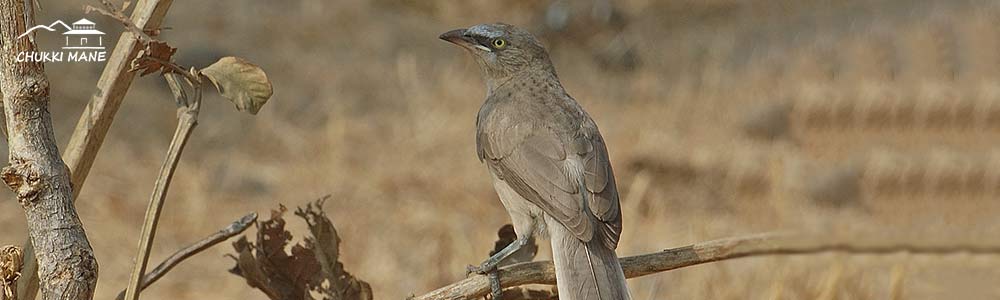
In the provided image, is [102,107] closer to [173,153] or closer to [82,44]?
[173,153]

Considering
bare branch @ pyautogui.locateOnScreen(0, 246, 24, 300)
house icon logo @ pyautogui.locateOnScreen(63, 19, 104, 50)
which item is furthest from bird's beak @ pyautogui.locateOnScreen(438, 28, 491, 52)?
house icon logo @ pyautogui.locateOnScreen(63, 19, 104, 50)

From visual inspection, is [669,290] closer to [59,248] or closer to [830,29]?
[59,248]

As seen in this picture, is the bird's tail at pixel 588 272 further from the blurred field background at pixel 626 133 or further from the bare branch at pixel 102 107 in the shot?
the bare branch at pixel 102 107

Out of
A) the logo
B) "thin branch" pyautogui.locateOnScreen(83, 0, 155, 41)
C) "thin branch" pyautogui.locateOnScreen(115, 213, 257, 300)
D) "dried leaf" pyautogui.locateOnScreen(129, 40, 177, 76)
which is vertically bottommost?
"thin branch" pyautogui.locateOnScreen(115, 213, 257, 300)

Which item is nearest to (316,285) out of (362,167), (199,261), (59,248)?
(59,248)

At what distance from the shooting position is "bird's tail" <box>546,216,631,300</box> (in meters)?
2.33

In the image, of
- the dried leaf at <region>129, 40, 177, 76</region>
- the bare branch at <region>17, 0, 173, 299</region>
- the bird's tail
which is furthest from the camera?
the bird's tail

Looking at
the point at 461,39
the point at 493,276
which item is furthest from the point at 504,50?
the point at 493,276

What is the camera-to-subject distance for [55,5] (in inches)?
249

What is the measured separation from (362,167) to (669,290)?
6.83 ft

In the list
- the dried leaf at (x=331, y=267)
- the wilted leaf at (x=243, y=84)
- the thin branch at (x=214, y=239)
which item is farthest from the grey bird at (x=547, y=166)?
the wilted leaf at (x=243, y=84)

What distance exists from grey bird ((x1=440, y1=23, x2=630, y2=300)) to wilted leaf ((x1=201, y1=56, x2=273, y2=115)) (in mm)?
594

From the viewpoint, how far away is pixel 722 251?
2.23 metres

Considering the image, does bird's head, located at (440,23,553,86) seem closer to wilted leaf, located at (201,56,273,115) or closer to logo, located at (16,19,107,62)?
wilted leaf, located at (201,56,273,115)
